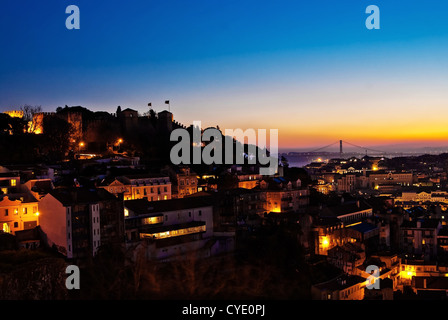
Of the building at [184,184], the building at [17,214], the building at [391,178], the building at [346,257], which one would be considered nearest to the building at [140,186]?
the building at [184,184]

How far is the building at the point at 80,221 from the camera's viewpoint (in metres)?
12.1

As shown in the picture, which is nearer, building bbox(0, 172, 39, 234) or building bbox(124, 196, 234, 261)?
building bbox(124, 196, 234, 261)

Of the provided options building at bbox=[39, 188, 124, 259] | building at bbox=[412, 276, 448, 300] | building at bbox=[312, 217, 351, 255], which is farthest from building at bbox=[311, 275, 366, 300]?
building at bbox=[39, 188, 124, 259]

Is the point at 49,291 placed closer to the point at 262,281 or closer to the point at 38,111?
the point at 262,281

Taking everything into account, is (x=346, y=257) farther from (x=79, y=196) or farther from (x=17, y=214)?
(x=17, y=214)

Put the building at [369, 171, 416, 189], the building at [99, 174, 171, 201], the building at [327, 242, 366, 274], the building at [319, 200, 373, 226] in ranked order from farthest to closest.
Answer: the building at [369, 171, 416, 189]
the building at [319, 200, 373, 226]
the building at [99, 174, 171, 201]
the building at [327, 242, 366, 274]

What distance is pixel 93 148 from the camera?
86.0 ft

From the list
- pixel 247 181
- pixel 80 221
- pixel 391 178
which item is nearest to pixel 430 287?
pixel 247 181

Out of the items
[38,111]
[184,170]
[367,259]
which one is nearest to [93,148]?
[38,111]

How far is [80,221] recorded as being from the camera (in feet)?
40.2

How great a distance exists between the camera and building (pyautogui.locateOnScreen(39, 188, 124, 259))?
12.1 meters

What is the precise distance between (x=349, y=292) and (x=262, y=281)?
2829mm

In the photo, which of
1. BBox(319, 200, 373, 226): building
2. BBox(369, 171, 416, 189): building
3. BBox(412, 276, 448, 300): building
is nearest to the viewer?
BBox(412, 276, 448, 300): building

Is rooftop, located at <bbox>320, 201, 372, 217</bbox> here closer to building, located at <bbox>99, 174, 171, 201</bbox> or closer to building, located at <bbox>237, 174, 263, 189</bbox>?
building, located at <bbox>237, 174, 263, 189</bbox>
